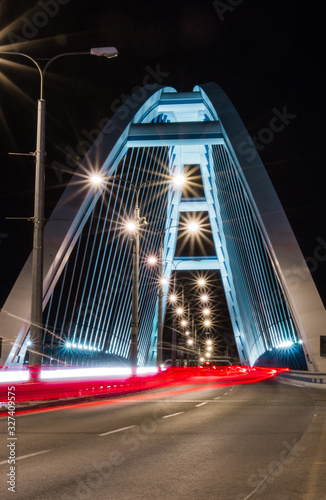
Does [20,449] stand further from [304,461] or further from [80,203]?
[80,203]

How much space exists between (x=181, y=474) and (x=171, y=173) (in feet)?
159

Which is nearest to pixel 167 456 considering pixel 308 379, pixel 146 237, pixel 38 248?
pixel 38 248

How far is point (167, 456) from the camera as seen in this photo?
26.8ft

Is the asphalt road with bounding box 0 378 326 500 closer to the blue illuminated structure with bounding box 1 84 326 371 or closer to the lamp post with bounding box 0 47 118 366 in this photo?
the lamp post with bounding box 0 47 118 366

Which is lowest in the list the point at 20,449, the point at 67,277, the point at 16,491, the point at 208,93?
the point at 16,491

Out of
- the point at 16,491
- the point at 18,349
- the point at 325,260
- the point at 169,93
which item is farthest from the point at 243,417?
the point at 325,260

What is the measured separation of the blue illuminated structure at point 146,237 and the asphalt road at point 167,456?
12.9 m

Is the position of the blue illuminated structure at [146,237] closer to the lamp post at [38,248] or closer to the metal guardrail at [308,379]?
the metal guardrail at [308,379]

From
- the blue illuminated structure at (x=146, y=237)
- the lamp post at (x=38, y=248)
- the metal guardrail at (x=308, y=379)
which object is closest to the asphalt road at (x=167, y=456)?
the lamp post at (x=38, y=248)

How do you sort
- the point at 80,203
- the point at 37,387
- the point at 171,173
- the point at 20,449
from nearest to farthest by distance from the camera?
the point at 20,449 → the point at 37,387 → the point at 80,203 → the point at 171,173

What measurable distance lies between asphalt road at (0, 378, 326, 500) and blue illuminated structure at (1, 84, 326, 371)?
1286 cm

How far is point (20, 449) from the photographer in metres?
8.70

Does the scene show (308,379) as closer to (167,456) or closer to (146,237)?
(146,237)

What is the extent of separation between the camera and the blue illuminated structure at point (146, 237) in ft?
108
